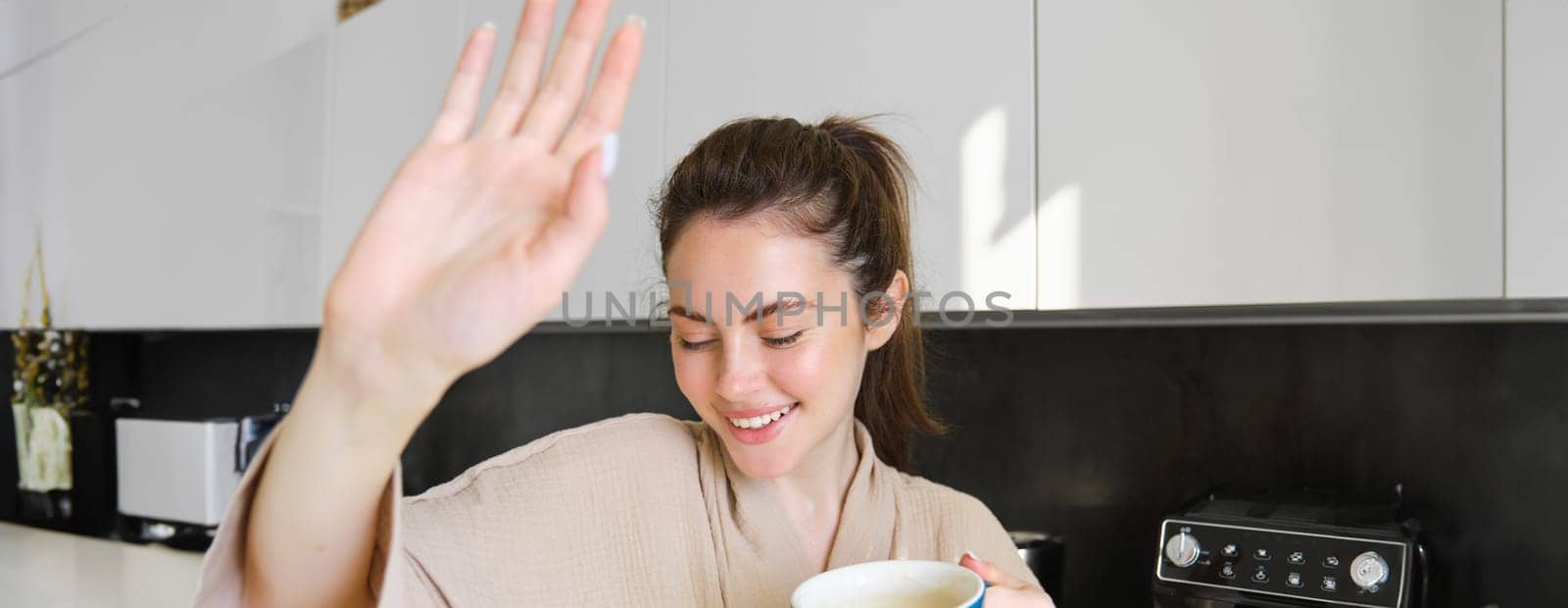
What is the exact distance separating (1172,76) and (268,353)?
2.50 metres

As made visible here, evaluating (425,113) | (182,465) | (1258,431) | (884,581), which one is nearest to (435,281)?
(884,581)

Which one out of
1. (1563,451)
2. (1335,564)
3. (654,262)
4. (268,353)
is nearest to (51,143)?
(268,353)

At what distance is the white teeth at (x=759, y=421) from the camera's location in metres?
0.88

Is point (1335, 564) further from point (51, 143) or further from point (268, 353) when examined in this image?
point (51, 143)

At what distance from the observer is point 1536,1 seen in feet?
3.08

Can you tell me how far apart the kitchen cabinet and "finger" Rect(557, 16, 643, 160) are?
1.71 m

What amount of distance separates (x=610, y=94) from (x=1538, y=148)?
0.87 metres

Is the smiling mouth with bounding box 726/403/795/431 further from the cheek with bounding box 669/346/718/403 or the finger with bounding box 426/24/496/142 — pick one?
the finger with bounding box 426/24/496/142

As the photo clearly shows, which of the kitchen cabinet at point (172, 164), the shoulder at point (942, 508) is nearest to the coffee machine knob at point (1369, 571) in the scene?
the shoulder at point (942, 508)

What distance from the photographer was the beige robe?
0.77 meters

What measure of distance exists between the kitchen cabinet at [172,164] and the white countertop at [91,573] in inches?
21.8

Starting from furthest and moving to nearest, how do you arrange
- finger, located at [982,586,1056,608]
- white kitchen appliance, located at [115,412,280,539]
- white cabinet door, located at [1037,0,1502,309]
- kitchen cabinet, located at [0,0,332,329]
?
white kitchen appliance, located at [115,412,280,539], kitchen cabinet, located at [0,0,332,329], white cabinet door, located at [1037,0,1502,309], finger, located at [982,586,1056,608]

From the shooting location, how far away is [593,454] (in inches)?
36.0

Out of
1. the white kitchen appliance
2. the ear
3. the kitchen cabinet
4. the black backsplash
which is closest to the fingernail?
the ear
